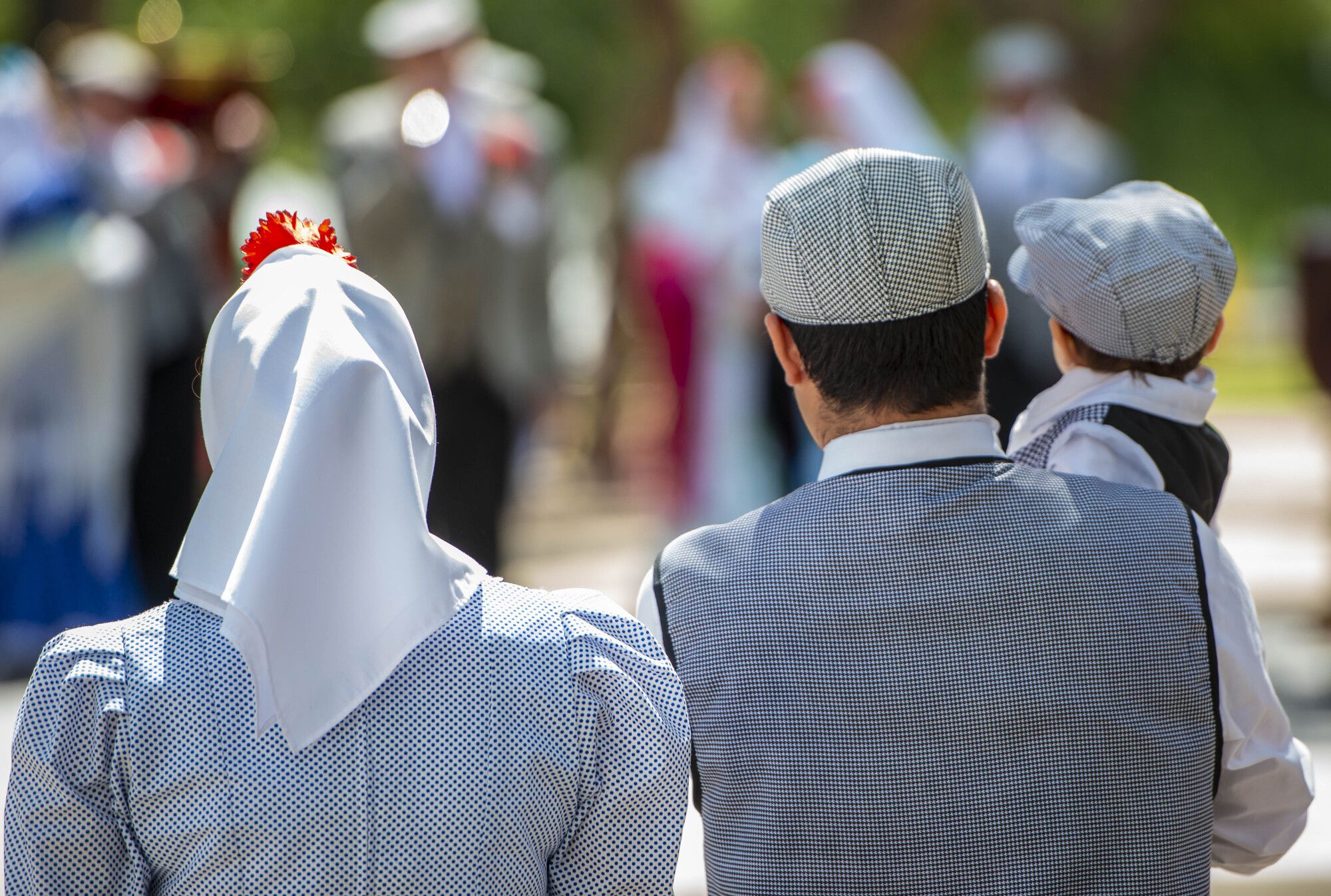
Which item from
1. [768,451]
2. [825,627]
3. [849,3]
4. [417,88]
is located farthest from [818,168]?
[849,3]

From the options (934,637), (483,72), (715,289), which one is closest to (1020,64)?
(715,289)

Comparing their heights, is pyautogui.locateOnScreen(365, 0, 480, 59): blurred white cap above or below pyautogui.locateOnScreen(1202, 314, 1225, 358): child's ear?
above

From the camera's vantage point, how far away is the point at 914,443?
5.88ft

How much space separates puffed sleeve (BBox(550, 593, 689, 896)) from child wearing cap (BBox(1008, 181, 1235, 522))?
2.50 feet

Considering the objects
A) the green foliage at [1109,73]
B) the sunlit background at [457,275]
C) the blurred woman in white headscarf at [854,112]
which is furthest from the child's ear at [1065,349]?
the green foliage at [1109,73]

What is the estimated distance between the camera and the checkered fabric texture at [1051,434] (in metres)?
2.12

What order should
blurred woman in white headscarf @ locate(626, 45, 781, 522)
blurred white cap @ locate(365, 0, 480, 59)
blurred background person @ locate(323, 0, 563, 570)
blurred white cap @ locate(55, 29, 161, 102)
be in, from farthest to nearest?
1. blurred woman in white headscarf @ locate(626, 45, 781, 522)
2. blurred white cap @ locate(55, 29, 161, 102)
3. blurred white cap @ locate(365, 0, 480, 59)
4. blurred background person @ locate(323, 0, 563, 570)

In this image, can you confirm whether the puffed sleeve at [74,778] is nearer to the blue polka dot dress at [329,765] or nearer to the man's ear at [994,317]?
the blue polka dot dress at [329,765]

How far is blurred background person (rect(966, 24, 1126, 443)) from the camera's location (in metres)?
5.77

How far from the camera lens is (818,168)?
1.89 m

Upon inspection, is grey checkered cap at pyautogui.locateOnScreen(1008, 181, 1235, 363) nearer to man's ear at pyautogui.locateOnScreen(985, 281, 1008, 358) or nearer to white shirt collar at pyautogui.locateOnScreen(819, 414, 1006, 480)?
man's ear at pyautogui.locateOnScreen(985, 281, 1008, 358)

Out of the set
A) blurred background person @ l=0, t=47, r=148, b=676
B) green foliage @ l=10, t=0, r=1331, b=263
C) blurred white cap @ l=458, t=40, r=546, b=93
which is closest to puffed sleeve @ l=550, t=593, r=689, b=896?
blurred background person @ l=0, t=47, r=148, b=676

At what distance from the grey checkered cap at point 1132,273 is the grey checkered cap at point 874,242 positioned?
288mm

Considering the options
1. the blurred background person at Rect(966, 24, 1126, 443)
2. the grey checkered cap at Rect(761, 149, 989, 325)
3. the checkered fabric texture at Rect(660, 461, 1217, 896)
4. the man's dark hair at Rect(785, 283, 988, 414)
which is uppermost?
the grey checkered cap at Rect(761, 149, 989, 325)
